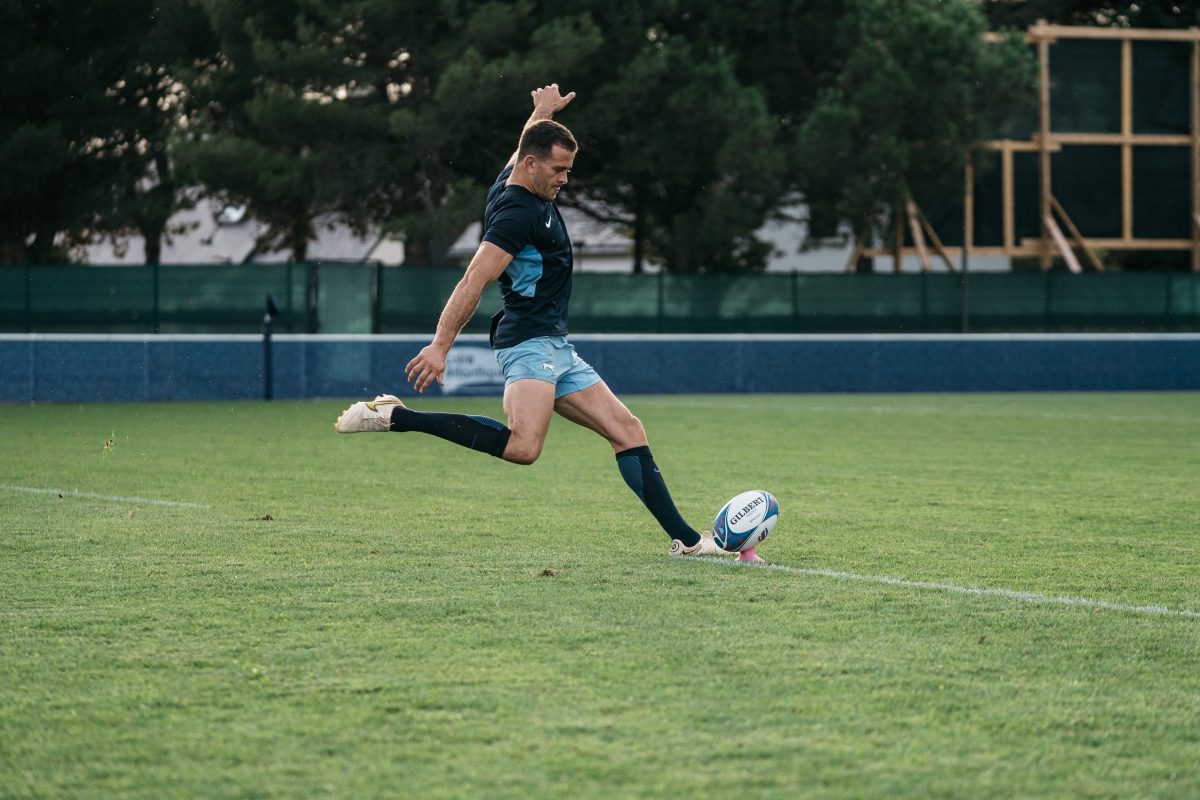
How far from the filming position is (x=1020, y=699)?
4652 millimetres

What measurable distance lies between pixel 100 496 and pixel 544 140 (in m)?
4.31

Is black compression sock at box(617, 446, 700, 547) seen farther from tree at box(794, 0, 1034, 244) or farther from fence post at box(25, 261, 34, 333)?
tree at box(794, 0, 1034, 244)

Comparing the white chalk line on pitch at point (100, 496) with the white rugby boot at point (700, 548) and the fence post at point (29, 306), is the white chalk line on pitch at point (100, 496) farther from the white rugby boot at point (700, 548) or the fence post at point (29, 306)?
the fence post at point (29, 306)

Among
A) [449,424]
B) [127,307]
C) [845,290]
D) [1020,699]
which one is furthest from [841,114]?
[1020,699]

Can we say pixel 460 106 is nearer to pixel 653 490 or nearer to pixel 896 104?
pixel 896 104

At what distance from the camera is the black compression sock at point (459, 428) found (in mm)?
7457

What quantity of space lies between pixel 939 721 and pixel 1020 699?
0.40 metres

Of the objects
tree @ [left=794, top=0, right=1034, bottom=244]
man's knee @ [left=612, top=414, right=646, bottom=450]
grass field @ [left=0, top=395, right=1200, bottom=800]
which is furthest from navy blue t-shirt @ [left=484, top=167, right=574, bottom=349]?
tree @ [left=794, top=0, right=1034, bottom=244]

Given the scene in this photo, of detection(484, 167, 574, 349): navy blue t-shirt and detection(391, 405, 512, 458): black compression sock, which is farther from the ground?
detection(484, 167, 574, 349): navy blue t-shirt

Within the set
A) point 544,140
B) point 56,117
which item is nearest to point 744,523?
point 544,140

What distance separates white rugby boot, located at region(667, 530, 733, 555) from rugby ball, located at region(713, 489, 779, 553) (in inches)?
3.2

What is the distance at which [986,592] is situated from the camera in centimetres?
653

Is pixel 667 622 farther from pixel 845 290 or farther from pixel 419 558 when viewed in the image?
pixel 845 290

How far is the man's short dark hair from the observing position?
7.12 meters
